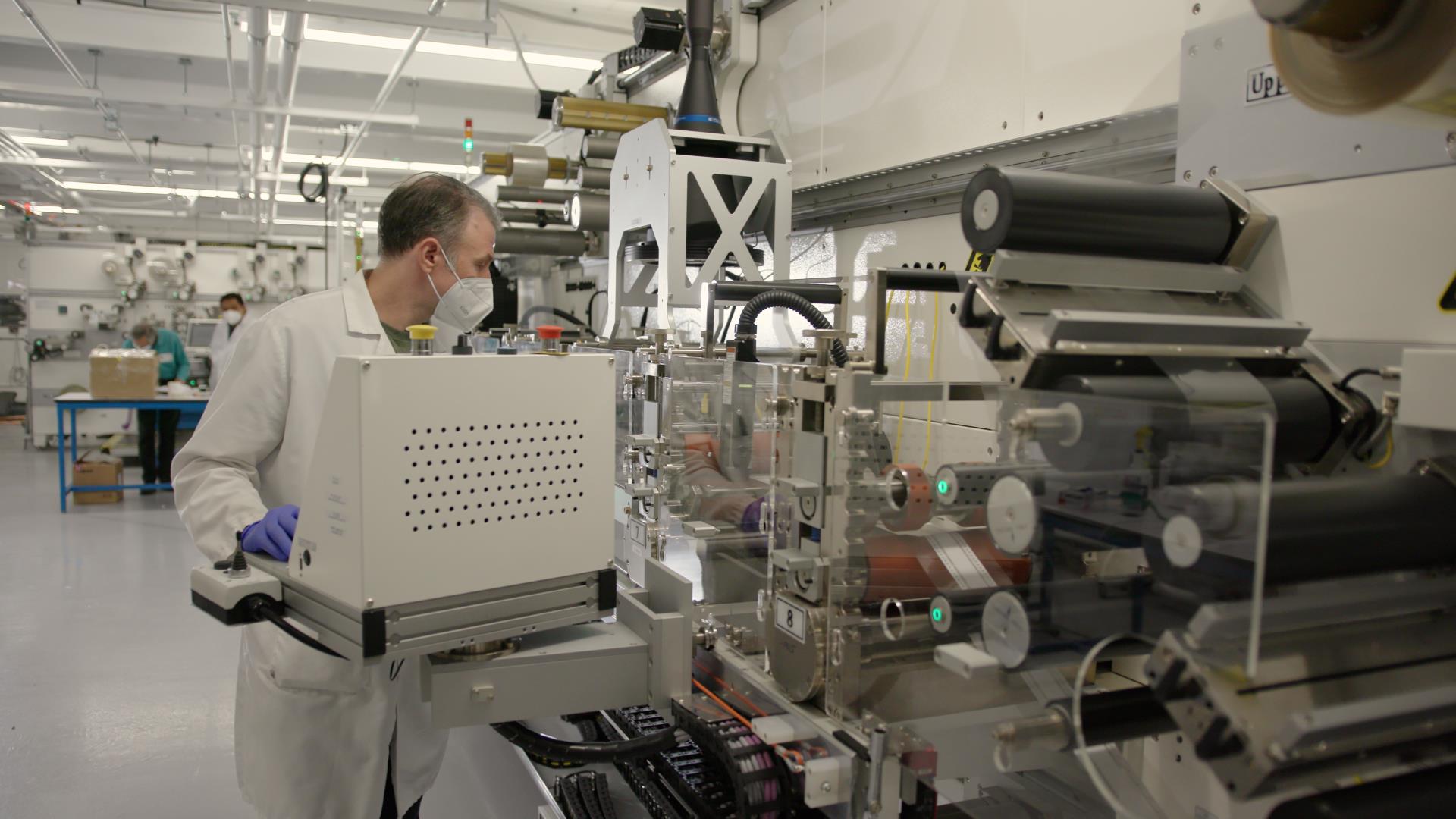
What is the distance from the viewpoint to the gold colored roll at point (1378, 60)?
0.80m

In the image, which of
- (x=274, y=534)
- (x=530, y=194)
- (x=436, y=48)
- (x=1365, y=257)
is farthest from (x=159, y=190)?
(x=1365, y=257)

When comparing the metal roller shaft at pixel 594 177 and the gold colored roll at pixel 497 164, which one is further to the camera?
the gold colored roll at pixel 497 164

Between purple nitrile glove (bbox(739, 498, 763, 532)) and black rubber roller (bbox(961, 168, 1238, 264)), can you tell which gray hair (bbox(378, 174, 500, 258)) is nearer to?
purple nitrile glove (bbox(739, 498, 763, 532))

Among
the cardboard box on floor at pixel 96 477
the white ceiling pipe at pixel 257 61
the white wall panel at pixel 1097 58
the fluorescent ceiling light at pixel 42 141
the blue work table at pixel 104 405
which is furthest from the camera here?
the fluorescent ceiling light at pixel 42 141

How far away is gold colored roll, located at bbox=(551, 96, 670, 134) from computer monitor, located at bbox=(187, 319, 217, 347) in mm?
7750

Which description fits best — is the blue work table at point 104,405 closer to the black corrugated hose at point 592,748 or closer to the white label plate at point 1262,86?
the black corrugated hose at point 592,748

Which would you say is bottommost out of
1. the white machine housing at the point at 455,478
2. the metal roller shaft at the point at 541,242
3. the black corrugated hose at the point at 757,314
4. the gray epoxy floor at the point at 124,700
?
the gray epoxy floor at the point at 124,700

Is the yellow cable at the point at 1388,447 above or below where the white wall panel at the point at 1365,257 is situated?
below

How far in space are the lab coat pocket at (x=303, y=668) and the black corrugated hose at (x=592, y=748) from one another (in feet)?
1.66

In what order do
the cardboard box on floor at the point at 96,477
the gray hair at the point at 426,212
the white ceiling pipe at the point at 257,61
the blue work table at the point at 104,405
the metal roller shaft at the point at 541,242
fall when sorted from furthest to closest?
the cardboard box on floor at the point at 96,477 < the blue work table at the point at 104,405 < the metal roller shaft at the point at 541,242 < the white ceiling pipe at the point at 257,61 < the gray hair at the point at 426,212

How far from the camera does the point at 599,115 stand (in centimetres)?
383

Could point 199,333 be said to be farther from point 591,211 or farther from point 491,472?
point 491,472

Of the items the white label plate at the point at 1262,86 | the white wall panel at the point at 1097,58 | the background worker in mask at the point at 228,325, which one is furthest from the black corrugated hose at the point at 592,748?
the background worker in mask at the point at 228,325

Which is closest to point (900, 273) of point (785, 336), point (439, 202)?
point (439, 202)
